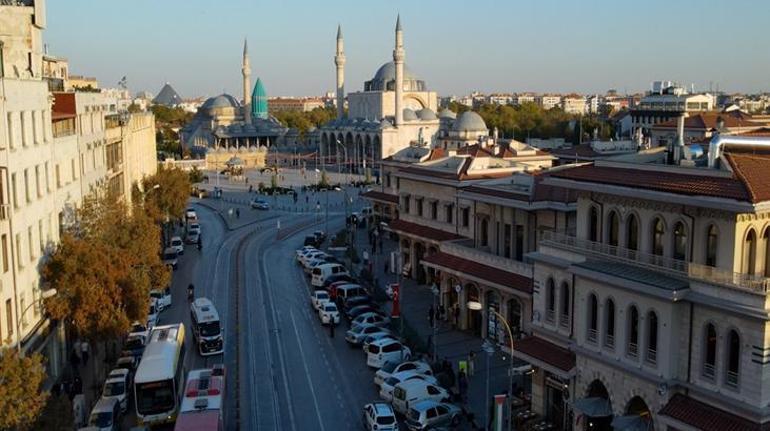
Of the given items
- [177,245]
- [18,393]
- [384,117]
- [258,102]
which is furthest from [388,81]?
[18,393]

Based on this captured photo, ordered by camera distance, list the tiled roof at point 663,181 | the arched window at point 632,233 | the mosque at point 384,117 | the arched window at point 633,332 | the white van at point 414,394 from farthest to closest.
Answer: the mosque at point 384,117
the white van at point 414,394
the arched window at point 632,233
the arched window at point 633,332
the tiled roof at point 663,181

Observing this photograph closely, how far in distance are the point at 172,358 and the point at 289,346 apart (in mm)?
8266

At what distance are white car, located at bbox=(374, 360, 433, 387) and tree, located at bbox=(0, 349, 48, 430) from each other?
1172 cm

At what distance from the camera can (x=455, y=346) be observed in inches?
1248

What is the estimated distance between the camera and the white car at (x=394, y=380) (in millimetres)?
25172

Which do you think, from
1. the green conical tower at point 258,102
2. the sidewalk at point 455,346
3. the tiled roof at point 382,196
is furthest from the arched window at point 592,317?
the green conical tower at point 258,102

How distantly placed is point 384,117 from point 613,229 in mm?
93737

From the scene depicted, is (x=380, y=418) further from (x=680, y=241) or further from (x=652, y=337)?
(x=680, y=241)

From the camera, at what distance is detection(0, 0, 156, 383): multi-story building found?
23.4 meters

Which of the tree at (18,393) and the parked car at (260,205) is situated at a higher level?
the tree at (18,393)

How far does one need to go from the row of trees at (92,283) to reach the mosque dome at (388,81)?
293ft

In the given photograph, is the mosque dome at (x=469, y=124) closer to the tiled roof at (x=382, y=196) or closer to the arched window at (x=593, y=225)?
the tiled roof at (x=382, y=196)

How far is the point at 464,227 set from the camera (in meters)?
38.1

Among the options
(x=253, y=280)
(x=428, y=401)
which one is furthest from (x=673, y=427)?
(x=253, y=280)
